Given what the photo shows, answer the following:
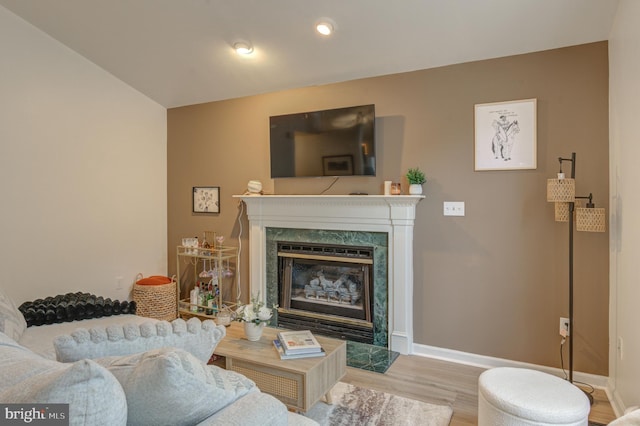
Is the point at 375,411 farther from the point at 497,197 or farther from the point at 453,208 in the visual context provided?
the point at 497,197

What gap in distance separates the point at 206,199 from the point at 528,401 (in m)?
3.65

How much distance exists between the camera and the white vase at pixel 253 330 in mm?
2494

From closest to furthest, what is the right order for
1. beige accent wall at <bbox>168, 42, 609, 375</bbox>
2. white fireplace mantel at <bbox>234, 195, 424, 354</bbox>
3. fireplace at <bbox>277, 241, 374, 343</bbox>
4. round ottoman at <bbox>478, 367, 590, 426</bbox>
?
1. round ottoman at <bbox>478, 367, 590, 426</bbox>
2. beige accent wall at <bbox>168, 42, 609, 375</bbox>
3. white fireplace mantel at <bbox>234, 195, 424, 354</bbox>
4. fireplace at <bbox>277, 241, 374, 343</bbox>

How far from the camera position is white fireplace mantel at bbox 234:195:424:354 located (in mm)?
3307

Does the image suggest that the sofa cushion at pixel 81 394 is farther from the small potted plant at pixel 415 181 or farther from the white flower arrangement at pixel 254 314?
the small potted plant at pixel 415 181

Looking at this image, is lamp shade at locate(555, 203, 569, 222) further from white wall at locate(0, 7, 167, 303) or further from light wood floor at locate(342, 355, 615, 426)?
white wall at locate(0, 7, 167, 303)

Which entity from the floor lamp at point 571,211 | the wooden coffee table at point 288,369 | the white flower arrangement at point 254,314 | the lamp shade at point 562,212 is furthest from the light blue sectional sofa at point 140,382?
the lamp shade at point 562,212

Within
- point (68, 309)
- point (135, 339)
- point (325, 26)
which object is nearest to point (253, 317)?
point (135, 339)

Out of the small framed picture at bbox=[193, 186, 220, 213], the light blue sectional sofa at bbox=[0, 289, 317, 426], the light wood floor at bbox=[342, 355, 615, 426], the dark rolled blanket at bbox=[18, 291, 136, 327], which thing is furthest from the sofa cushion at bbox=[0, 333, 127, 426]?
the small framed picture at bbox=[193, 186, 220, 213]

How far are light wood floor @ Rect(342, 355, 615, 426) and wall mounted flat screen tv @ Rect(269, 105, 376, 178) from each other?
1.63 metres

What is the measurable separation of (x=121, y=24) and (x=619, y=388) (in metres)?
4.46

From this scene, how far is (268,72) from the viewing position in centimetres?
366

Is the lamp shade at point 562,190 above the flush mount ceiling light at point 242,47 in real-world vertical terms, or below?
below

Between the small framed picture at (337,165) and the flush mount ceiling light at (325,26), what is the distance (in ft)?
3.41
